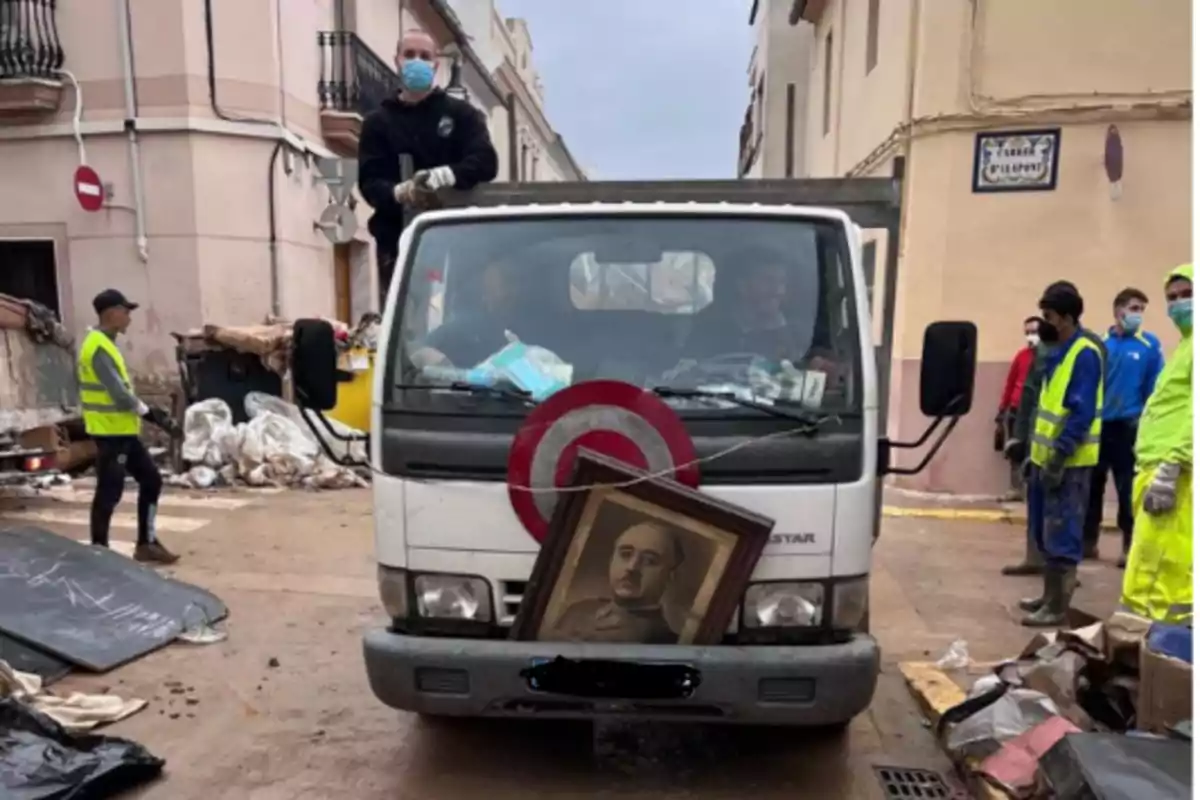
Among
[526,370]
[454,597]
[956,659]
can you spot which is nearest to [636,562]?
[454,597]

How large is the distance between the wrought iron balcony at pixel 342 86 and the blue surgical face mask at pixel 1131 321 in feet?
33.8

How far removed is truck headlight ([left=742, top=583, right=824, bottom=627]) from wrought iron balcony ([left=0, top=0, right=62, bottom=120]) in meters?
11.5

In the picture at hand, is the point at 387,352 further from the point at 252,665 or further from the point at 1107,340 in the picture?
the point at 1107,340

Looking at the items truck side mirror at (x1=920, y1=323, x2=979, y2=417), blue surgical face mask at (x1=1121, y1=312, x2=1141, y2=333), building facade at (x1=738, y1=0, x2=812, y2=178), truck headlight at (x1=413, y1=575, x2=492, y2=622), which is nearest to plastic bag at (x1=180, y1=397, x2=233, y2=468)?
truck headlight at (x1=413, y1=575, x2=492, y2=622)

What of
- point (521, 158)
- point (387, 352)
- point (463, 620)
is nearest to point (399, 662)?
point (463, 620)

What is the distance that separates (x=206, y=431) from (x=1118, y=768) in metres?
9.01

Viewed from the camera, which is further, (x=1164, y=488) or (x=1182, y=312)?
(x=1182, y=312)

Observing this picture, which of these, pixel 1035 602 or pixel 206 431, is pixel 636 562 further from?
pixel 206 431

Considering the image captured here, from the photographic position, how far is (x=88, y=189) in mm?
11102

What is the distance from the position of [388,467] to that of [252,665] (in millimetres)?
2188

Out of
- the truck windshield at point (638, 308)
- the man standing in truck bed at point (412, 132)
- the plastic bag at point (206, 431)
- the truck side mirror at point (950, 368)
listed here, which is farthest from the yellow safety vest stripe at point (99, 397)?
the truck side mirror at point (950, 368)

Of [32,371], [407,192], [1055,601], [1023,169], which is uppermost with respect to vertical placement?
[1023,169]

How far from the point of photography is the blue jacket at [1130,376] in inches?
254

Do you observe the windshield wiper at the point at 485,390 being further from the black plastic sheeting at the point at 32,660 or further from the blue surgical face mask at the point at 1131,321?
the blue surgical face mask at the point at 1131,321
